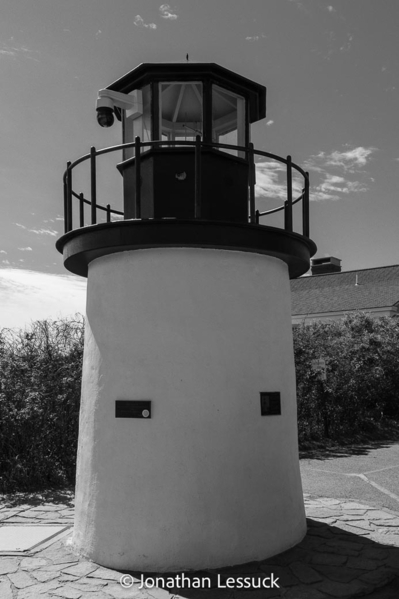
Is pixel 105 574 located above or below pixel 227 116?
below

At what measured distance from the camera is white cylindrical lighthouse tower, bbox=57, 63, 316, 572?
599cm

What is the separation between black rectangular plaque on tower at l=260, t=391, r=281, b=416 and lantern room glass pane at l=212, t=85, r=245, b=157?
8.86ft

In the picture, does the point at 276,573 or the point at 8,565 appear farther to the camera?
the point at 8,565

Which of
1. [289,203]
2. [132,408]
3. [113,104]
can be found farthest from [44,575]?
[113,104]

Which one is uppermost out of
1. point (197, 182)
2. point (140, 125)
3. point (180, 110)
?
point (180, 110)

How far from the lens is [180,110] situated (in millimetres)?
6918

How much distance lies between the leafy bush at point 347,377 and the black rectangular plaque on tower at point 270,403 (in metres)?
7.96

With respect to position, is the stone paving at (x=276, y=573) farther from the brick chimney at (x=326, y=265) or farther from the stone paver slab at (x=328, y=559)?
the brick chimney at (x=326, y=265)


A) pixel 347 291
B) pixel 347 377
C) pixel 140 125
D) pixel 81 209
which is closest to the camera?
pixel 140 125

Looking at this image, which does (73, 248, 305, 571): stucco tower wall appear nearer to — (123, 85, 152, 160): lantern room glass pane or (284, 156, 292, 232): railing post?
(284, 156, 292, 232): railing post

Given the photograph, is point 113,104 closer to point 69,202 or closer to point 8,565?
point 69,202

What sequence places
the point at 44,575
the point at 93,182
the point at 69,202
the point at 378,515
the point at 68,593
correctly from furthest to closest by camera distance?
1. the point at 378,515
2. the point at 69,202
3. the point at 93,182
4. the point at 44,575
5. the point at 68,593

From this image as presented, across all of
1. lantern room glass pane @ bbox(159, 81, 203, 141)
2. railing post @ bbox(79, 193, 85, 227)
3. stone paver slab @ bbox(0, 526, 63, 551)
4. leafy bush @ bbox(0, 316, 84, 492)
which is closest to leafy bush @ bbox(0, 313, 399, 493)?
leafy bush @ bbox(0, 316, 84, 492)

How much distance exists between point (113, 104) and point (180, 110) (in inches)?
30.1
